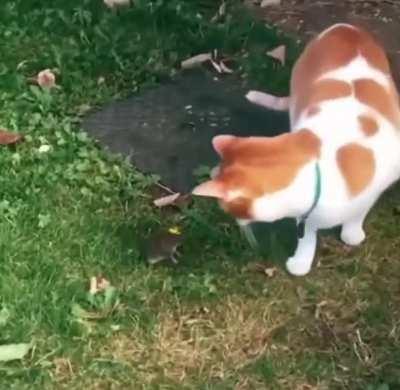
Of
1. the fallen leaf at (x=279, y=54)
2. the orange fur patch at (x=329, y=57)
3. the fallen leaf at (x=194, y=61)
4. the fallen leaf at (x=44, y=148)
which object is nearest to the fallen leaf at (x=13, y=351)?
the fallen leaf at (x=44, y=148)

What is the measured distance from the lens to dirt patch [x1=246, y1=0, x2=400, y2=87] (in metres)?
4.22

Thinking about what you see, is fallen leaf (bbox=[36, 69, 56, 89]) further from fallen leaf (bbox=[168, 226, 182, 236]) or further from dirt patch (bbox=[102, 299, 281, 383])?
dirt patch (bbox=[102, 299, 281, 383])

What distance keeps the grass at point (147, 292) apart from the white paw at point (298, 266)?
2 centimetres

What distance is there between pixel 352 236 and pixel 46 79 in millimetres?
1298

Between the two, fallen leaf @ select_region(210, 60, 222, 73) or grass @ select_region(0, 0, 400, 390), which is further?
fallen leaf @ select_region(210, 60, 222, 73)

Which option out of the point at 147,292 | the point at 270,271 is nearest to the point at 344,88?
the point at 270,271

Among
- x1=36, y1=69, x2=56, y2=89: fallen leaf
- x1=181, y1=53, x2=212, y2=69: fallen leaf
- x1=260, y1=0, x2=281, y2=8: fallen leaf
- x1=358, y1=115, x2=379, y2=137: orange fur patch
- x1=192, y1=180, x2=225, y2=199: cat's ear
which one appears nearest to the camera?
x1=192, y1=180, x2=225, y2=199: cat's ear

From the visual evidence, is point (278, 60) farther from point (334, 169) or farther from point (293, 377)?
point (293, 377)

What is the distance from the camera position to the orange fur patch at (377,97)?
3.11 meters

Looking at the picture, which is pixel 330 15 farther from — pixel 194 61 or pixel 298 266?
pixel 298 266

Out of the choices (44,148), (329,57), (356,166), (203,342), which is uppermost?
(329,57)

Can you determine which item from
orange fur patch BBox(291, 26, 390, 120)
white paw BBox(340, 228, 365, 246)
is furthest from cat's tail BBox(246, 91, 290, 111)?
white paw BBox(340, 228, 365, 246)

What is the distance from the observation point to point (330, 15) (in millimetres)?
Result: 4328

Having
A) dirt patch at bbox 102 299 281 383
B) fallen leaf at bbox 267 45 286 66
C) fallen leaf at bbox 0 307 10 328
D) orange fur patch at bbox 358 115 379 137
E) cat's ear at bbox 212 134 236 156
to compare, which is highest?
cat's ear at bbox 212 134 236 156
